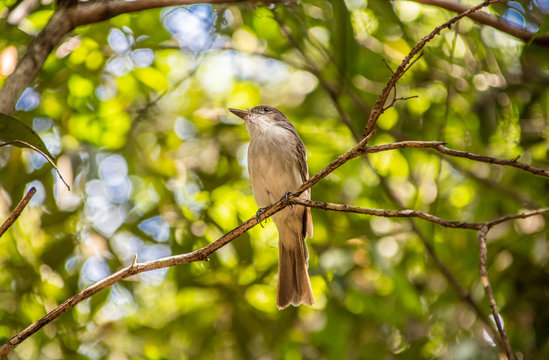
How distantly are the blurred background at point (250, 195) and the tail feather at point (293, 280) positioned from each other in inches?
15.1

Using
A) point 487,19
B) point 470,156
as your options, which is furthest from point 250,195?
point 470,156

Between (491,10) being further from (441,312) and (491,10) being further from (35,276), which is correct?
(35,276)

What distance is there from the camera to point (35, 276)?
462 cm

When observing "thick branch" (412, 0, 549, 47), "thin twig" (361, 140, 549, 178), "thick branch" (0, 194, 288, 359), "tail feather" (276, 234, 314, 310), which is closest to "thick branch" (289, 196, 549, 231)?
"thin twig" (361, 140, 549, 178)

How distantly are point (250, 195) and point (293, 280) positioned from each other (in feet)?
4.43

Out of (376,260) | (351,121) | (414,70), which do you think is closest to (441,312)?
(376,260)

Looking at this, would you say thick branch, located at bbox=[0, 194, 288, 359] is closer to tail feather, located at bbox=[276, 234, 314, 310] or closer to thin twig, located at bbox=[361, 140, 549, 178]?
thin twig, located at bbox=[361, 140, 549, 178]

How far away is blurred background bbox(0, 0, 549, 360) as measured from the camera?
15.7ft

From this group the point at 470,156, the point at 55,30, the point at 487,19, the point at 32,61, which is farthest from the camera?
the point at 487,19

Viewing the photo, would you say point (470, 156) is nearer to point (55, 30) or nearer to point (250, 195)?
point (55, 30)

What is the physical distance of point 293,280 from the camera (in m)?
4.54

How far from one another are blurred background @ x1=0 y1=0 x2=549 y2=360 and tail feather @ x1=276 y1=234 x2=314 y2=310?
38 centimetres

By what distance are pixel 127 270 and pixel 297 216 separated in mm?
2616

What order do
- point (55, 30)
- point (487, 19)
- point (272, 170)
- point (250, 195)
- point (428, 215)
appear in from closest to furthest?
point (428, 215) → point (55, 30) → point (487, 19) → point (272, 170) → point (250, 195)
